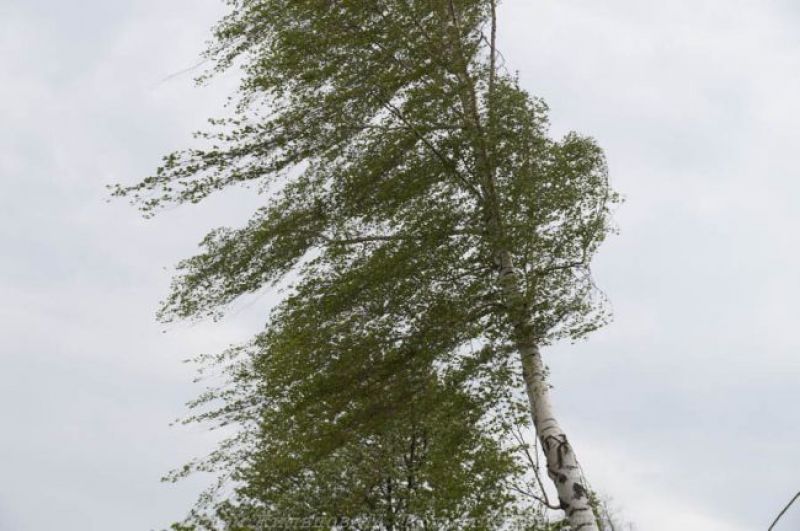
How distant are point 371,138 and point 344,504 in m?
8.58

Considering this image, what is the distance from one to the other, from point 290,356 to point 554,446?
319 centimetres

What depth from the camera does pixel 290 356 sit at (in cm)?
1065

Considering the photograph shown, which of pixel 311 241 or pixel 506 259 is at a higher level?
pixel 311 241

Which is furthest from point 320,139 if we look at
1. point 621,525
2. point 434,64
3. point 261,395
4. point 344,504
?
point 621,525

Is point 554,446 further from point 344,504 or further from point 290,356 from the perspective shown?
point 344,504

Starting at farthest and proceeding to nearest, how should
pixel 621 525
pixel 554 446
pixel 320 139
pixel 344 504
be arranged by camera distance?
1. pixel 621 525
2. pixel 344 504
3. pixel 320 139
4. pixel 554 446

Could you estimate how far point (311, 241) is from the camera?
11.5 m

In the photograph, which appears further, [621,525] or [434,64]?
[621,525]

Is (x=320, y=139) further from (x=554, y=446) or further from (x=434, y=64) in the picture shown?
(x=554, y=446)

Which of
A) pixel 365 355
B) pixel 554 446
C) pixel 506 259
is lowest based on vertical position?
pixel 554 446

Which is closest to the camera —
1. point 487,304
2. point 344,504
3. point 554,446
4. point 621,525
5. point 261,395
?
point 554,446

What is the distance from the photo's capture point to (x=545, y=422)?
1003 centimetres

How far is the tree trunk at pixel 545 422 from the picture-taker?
9516mm

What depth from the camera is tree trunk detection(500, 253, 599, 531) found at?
9516mm
